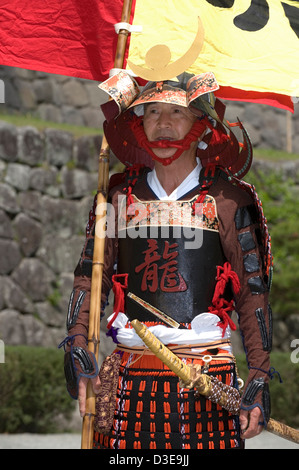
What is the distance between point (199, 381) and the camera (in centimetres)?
408

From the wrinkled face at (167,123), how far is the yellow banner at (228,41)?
1.65 ft

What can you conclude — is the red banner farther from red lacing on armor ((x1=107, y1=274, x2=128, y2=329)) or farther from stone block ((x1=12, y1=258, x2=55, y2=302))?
stone block ((x1=12, y1=258, x2=55, y2=302))

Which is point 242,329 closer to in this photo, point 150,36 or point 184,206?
point 184,206

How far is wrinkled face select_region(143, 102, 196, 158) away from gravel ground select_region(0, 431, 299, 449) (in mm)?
5903

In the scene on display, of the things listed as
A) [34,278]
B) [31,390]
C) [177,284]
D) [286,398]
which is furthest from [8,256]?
[177,284]

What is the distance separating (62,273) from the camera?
12.9m

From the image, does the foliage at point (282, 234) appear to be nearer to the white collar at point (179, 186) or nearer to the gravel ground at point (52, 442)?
the gravel ground at point (52, 442)

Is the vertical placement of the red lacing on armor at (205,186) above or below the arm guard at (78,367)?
above

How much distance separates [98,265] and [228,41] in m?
1.58

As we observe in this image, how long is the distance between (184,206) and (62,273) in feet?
28.5

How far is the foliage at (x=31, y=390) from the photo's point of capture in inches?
403

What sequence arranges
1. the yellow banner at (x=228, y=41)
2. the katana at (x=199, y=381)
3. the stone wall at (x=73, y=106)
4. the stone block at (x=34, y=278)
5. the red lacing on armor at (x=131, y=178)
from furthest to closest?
the stone wall at (x=73, y=106)
the stone block at (x=34, y=278)
the yellow banner at (x=228, y=41)
the red lacing on armor at (x=131, y=178)
the katana at (x=199, y=381)

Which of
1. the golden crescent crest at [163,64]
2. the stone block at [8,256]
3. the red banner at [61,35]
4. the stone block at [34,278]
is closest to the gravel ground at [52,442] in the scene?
the stone block at [34,278]

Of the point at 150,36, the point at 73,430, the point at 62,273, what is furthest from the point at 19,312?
the point at 150,36
